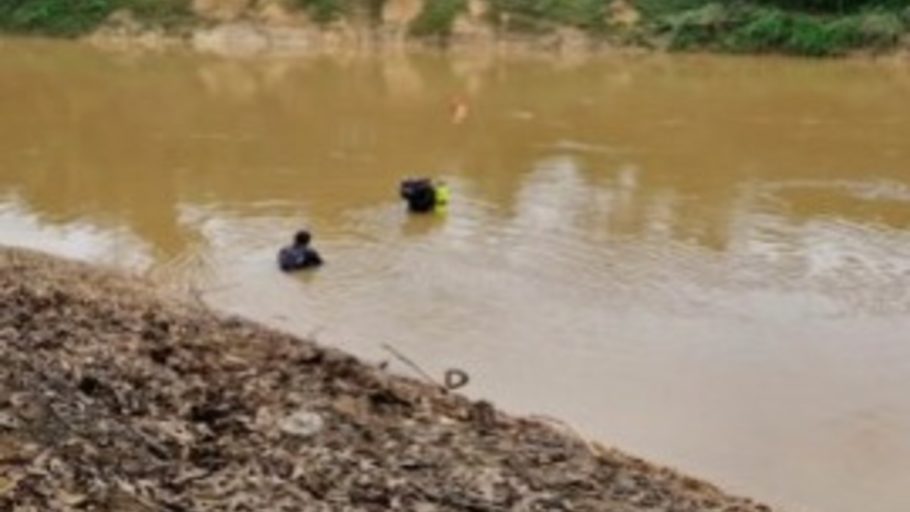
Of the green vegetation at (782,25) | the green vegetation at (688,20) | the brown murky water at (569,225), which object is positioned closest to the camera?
the brown murky water at (569,225)

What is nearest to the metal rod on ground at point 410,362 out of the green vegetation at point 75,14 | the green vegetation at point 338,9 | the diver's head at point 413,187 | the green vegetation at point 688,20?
the diver's head at point 413,187

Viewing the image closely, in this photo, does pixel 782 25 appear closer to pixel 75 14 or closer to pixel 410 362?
pixel 75 14

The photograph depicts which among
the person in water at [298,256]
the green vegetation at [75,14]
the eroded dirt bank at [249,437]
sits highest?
the eroded dirt bank at [249,437]

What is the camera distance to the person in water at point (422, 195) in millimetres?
19359

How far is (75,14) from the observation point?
133 ft

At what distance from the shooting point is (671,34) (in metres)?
37.6

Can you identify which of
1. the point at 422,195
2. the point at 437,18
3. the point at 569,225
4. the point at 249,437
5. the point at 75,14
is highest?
the point at 249,437

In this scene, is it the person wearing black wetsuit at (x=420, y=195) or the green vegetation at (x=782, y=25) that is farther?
the green vegetation at (x=782, y=25)

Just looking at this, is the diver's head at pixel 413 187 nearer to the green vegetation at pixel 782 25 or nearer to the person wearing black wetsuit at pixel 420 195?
the person wearing black wetsuit at pixel 420 195

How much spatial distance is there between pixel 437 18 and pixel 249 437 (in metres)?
30.5

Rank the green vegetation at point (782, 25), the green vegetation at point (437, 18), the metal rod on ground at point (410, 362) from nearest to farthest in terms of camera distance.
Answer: the metal rod on ground at point (410, 362) → the green vegetation at point (782, 25) → the green vegetation at point (437, 18)

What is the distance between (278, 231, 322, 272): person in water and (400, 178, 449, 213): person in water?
278cm

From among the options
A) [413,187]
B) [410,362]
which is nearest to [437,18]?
[413,187]

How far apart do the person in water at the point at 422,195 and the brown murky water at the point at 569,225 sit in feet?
0.74
